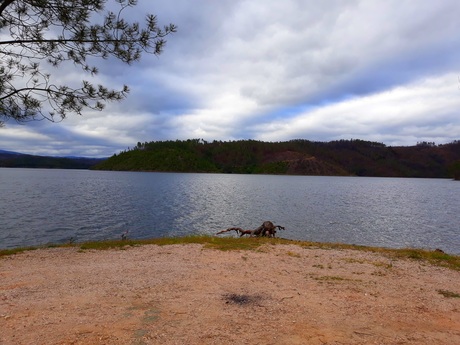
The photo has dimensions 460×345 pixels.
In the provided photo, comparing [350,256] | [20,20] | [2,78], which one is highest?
[20,20]

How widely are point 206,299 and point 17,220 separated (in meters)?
34.8

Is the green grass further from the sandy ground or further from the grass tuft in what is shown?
the grass tuft

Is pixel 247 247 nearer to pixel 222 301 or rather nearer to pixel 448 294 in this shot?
pixel 222 301

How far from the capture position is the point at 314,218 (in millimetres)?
42531

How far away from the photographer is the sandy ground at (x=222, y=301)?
638 cm

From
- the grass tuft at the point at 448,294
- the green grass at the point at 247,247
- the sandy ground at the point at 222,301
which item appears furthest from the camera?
the green grass at the point at 247,247

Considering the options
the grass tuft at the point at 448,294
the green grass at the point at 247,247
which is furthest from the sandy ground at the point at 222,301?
the green grass at the point at 247,247

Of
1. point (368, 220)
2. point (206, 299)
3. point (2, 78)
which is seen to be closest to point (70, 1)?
point (2, 78)

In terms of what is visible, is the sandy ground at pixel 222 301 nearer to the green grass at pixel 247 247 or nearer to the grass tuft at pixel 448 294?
the grass tuft at pixel 448 294

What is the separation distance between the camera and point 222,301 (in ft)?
26.6

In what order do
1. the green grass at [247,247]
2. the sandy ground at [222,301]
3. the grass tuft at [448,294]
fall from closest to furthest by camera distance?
1. the sandy ground at [222,301]
2. the grass tuft at [448,294]
3. the green grass at [247,247]

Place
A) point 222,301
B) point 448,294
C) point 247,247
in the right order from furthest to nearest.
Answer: point 247,247 < point 448,294 < point 222,301

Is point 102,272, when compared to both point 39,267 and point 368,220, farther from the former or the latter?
point 368,220

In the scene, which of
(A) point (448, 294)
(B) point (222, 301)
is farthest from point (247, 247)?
(A) point (448, 294)
